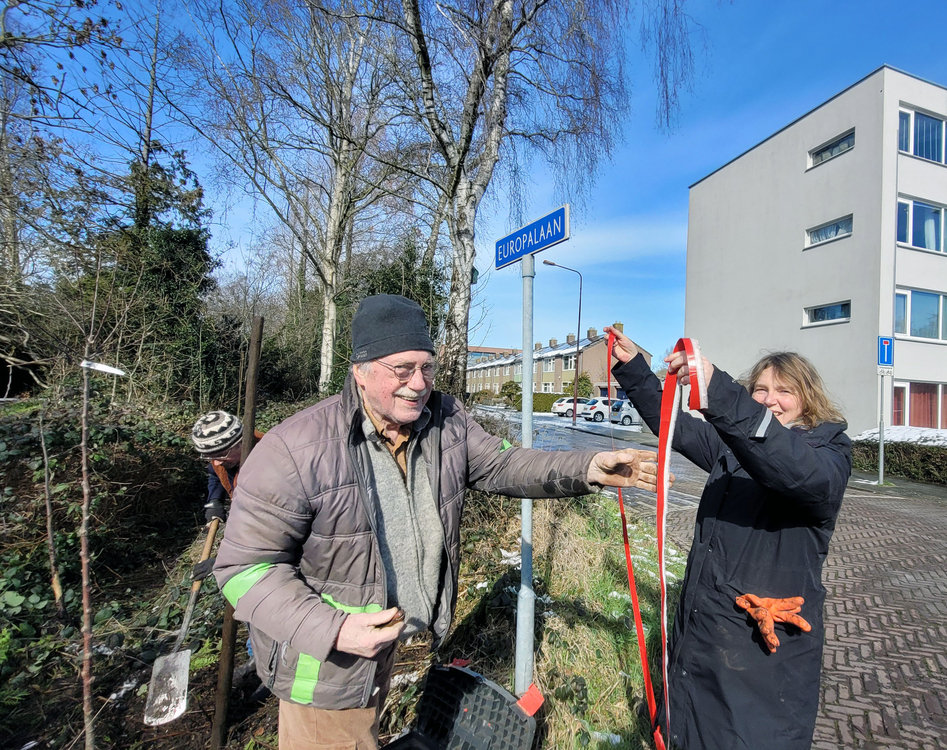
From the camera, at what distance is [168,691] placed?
285 centimetres

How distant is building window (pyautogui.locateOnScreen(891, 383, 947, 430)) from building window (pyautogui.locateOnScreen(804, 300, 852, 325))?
2.75 m

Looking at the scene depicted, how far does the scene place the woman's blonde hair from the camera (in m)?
1.95

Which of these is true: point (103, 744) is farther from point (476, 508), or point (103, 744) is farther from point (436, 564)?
point (476, 508)

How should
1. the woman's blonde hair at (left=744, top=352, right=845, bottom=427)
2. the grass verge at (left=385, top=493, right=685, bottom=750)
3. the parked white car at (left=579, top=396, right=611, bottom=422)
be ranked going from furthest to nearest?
1. the parked white car at (left=579, top=396, right=611, bottom=422)
2. the grass verge at (left=385, top=493, right=685, bottom=750)
3. the woman's blonde hair at (left=744, top=352, right=845, bottom=427)

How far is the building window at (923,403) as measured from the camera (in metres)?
15.7

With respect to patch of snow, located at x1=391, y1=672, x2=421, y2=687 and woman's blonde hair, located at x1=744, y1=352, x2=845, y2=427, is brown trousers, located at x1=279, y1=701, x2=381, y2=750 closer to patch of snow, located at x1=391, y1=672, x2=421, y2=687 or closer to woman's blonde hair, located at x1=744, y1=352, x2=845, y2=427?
patch of snow, located at x1=391, y1=672, x2=421, y2=687

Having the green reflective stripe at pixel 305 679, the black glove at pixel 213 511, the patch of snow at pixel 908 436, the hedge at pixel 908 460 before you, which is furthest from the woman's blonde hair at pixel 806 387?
the patch of snow at pixel 908 436

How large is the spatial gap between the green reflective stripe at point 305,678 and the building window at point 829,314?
19.3m

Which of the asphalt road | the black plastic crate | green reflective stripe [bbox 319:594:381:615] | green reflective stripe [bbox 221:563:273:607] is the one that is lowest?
the asphalt road

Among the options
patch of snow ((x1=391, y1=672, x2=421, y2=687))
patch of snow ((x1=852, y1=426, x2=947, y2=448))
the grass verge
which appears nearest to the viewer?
the grass verge

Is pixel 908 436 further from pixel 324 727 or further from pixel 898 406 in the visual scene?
pixel 324 727

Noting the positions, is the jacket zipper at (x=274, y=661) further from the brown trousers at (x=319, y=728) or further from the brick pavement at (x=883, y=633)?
the brick pavement at (x=883, y=633)

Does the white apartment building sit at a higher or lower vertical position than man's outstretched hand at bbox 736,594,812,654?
higher

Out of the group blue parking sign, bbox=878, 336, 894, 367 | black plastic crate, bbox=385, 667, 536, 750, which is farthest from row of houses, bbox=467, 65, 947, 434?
black plastic crate, bbox=385, 667, 536, 750
